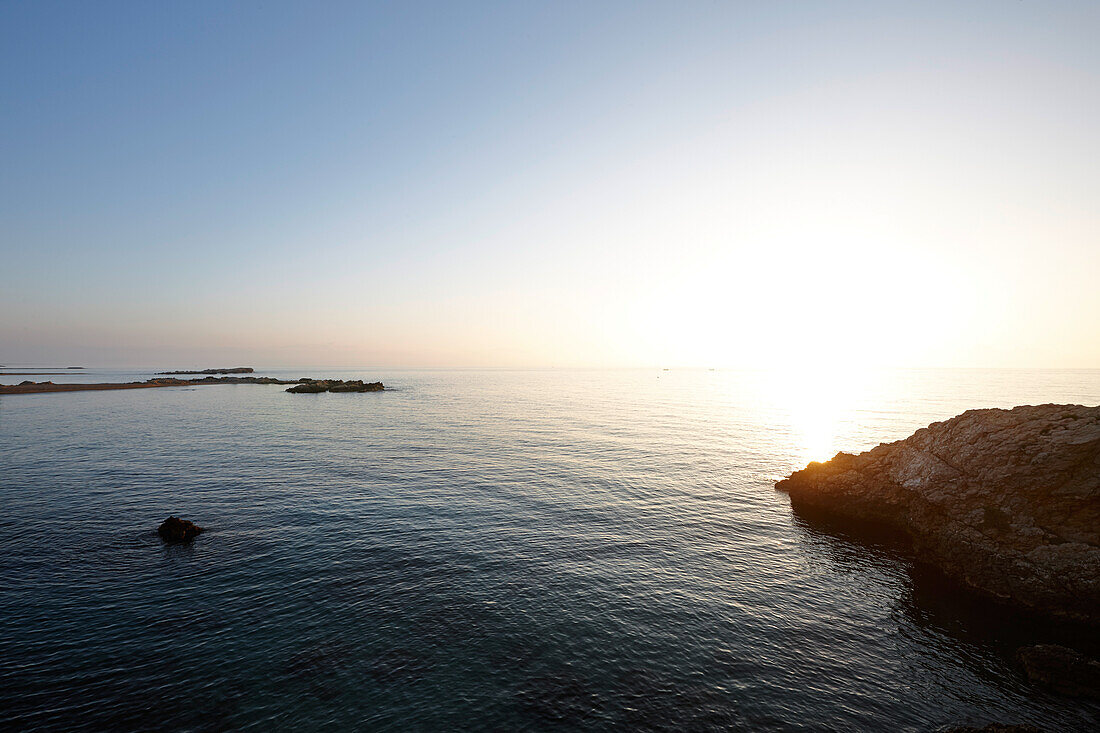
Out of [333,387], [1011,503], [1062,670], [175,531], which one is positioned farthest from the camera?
[333,387]

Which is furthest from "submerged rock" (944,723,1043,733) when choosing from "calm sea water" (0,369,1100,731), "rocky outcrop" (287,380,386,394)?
"rocky outcrop" (287,380,386,394)

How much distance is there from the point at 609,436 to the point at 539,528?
4565 centimetres

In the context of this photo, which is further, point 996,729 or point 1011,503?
point 1011,503

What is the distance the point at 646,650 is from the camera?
21203 mm

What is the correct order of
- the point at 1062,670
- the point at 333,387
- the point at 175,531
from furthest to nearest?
the point at 333,387
the point at 175,531
the point at 1062,670

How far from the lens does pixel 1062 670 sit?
63.9 feet

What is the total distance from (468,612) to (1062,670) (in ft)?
90.1

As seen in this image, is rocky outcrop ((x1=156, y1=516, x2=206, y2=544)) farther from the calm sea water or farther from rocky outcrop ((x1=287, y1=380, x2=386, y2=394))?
rocky outcrop ((x1=287, y1=380, x2=386, y2=394))

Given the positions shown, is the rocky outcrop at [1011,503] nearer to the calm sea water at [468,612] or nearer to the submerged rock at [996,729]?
the calm sea water at [468,612]

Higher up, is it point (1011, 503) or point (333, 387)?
point (333, 387)

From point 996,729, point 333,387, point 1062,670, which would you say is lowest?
point 1062,670

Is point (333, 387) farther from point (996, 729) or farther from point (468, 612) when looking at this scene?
point (996, 729)

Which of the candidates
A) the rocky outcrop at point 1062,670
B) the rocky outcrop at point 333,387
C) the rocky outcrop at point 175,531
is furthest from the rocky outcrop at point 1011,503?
the rocky outcrop at point 333,387

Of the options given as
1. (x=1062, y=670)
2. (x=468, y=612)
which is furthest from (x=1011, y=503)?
(x=468, y=612)
